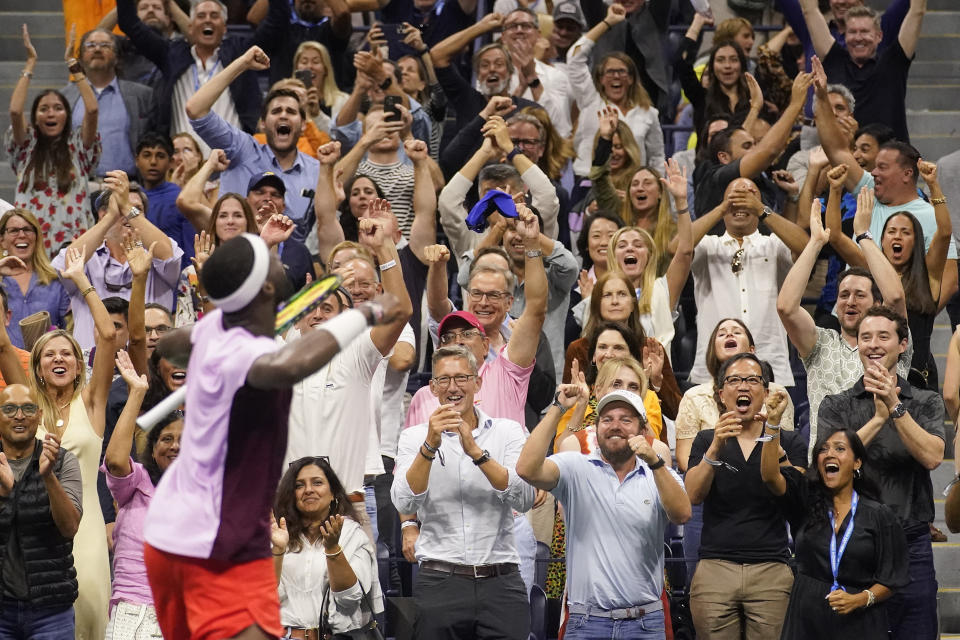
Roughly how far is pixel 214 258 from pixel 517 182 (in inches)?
189

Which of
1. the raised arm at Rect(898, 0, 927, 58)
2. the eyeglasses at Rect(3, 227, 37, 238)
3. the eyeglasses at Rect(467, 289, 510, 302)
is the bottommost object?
the eyeglasses at Rect(467, 289, 510, 302)

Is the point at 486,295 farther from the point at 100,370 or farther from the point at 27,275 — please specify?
the point at 27,275

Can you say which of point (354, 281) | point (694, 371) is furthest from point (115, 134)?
point (694, 371)

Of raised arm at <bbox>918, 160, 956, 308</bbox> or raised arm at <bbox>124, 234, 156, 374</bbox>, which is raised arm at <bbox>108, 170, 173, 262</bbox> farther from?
raised arm at <bbox>918, 160, 956, 308</bbox>

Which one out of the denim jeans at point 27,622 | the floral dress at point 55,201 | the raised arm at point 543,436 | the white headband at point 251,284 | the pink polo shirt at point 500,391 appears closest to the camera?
the white headband at point 251,284

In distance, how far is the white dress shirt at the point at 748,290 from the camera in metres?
9.10

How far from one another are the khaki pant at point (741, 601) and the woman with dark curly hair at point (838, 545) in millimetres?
119

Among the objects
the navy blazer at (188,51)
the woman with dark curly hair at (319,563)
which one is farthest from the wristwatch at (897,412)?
the navy blazer at (188,51)

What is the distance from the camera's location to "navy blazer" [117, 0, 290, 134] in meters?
11.5

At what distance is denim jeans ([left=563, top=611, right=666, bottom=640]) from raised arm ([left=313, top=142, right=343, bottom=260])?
311cm

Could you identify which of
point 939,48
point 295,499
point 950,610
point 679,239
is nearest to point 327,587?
point 295,499

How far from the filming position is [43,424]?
7461 millimetres

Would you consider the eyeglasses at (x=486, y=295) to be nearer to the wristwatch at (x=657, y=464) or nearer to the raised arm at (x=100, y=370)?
the wristwatch at (x=657, y=464)

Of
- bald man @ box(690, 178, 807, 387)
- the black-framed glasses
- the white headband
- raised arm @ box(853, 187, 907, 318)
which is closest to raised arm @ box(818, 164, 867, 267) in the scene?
bald man @ box(690, 178, 807, 387)
